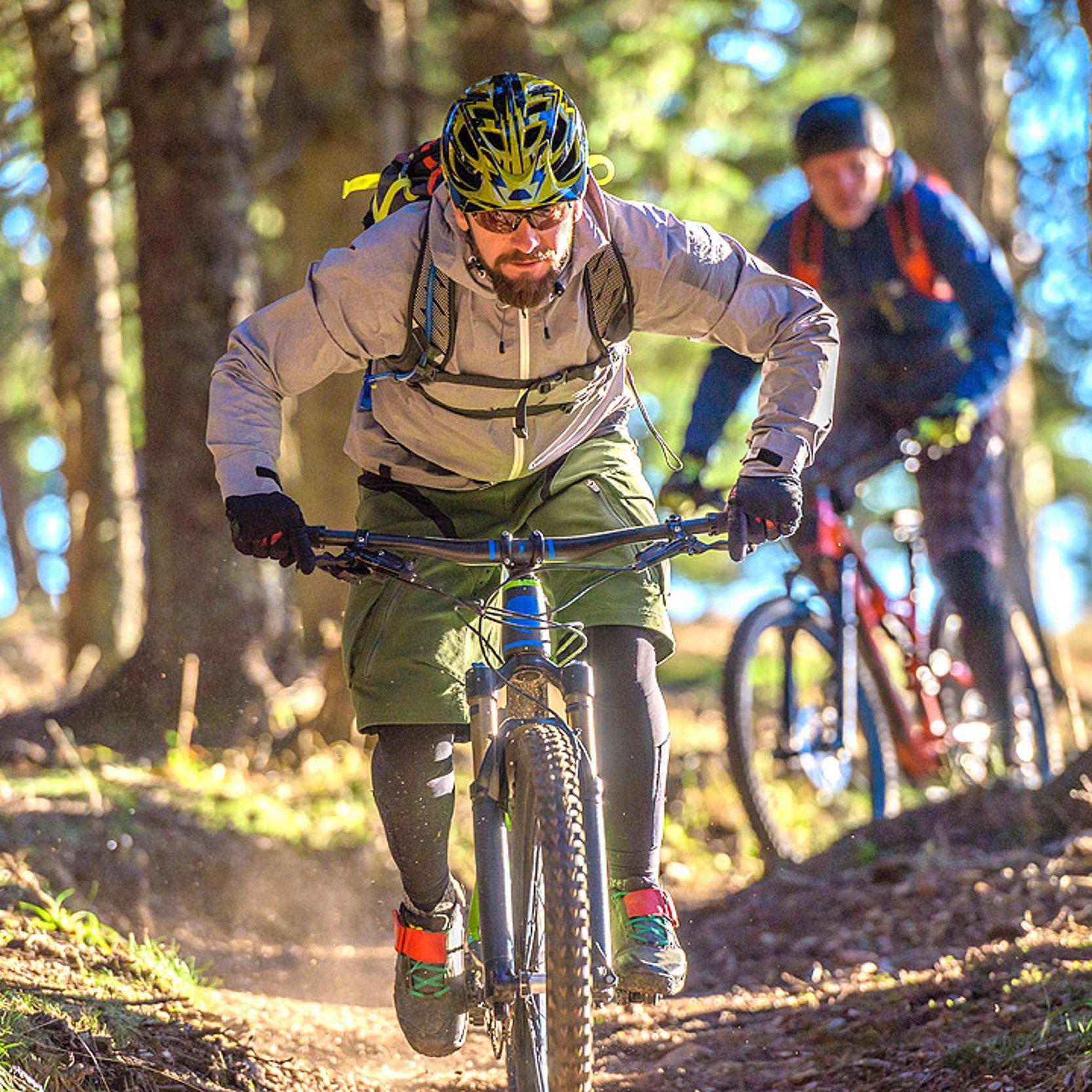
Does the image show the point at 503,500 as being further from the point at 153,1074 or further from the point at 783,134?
the point at 783,134

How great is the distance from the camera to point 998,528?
6.77m

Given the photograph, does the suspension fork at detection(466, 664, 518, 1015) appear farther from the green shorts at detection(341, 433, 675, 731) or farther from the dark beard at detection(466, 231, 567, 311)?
the dark beard at detection(466, 231, 567, 311)

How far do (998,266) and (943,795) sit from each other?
2332mm

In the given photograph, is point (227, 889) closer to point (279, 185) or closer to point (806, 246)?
point (806, 246)

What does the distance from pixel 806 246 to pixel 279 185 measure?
18.5ft

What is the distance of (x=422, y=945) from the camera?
3.93 metres

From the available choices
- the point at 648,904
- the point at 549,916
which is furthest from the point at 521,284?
the point at 648,904

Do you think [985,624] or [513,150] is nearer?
[513,150]

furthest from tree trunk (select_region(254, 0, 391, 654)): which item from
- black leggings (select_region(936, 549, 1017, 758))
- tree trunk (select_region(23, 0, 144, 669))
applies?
black leggings (select_region(936, 549, 1017, 758))

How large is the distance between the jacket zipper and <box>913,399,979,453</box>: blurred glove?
2.69 metres

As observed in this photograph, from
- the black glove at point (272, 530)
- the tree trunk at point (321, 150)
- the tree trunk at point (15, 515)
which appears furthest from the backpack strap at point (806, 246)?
the tree trunk at point (15, 515)

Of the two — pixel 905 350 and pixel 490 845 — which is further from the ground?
pixel 905 350

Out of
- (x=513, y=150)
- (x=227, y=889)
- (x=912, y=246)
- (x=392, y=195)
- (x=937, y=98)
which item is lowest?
(x=227, y=889)

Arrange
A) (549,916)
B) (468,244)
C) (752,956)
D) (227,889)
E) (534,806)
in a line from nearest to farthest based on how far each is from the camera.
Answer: (549,916) → (534,806) → (468,244) → (752,956) → (227,889)
